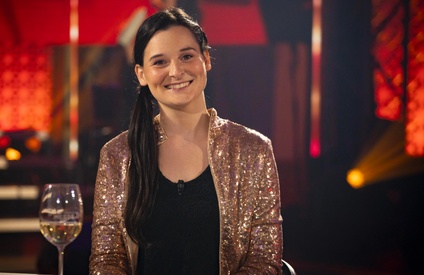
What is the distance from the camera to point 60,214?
4.92ft

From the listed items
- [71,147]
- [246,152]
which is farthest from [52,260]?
[246,152]

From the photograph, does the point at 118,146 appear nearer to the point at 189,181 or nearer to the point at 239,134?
the point at 189,181

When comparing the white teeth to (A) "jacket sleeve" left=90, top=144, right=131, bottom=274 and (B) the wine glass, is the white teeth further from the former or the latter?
(B) the wine glass

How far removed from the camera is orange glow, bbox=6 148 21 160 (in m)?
5.56

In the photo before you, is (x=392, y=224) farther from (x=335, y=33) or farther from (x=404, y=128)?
(x=335, y=33)

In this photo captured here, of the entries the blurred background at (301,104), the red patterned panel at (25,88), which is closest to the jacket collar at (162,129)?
the blurred background at (301,104)

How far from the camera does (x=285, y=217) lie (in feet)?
17.4

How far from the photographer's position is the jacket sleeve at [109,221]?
1.85 metres

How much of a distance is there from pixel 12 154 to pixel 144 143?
153 inches

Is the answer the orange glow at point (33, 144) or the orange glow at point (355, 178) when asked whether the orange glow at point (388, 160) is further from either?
the orange glow at point (33, 144)

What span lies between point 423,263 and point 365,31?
6.03ft

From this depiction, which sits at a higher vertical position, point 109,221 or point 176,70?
point 176,70

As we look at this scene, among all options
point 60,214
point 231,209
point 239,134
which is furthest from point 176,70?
point 60,214

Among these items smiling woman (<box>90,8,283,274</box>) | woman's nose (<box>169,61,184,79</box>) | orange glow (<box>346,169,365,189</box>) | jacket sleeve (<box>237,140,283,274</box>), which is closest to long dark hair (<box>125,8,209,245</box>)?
smiling woman (<box>90,8,283,274</box>)
